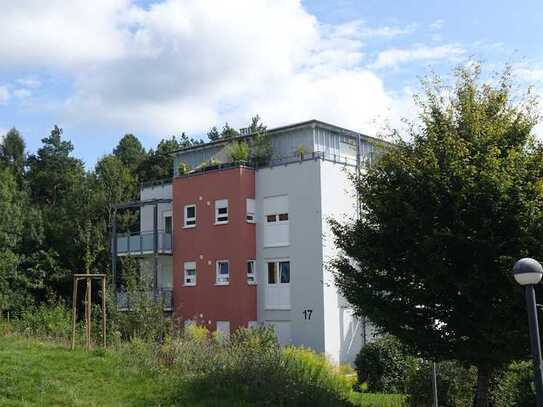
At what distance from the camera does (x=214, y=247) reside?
111 ft

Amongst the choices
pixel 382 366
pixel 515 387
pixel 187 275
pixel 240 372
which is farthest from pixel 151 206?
pixel 515 387

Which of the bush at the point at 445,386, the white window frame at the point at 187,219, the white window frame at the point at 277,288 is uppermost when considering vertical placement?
the white window frame at the point at 187,219

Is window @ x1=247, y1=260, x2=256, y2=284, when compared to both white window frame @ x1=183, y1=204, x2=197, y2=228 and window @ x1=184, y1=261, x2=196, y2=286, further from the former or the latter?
white window frame @ x1=183, y1=204, x2=197, y2=228

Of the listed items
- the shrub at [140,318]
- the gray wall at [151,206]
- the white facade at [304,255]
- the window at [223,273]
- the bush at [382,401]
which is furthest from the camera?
the gray wall at [151,206]

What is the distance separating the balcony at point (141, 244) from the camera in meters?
36.1

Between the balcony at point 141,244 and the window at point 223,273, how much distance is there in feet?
11.7

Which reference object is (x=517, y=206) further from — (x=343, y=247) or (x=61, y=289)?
(x=61, y=289)

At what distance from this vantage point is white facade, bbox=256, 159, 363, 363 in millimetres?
30594

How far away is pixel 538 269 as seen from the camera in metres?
8.76

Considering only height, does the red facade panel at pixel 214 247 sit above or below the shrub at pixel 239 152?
below

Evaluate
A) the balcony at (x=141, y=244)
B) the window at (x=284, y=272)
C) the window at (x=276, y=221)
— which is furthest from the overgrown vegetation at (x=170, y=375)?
the balcony at (x=141, y=244)

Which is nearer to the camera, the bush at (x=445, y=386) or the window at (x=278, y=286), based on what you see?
the bush at (x=445, y=386)

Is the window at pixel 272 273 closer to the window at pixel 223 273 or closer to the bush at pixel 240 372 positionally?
the window at pixel 223 273

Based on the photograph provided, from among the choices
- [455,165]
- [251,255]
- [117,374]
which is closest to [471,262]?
[455,165]
